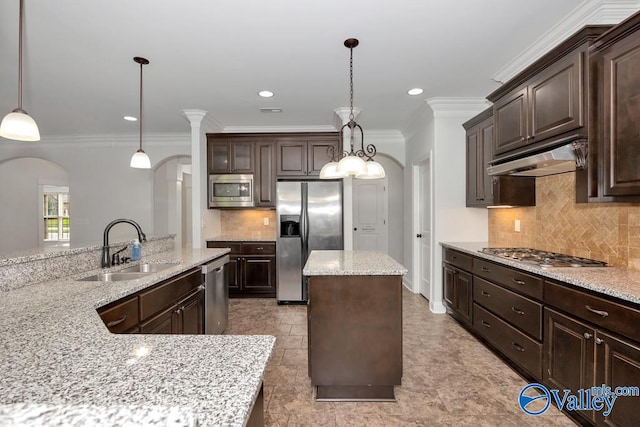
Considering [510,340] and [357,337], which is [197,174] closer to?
[357,337]

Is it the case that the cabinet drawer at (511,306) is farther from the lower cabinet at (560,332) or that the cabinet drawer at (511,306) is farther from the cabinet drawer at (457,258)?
the cabinet drawer at (457,258)

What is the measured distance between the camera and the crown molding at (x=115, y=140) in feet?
17.5

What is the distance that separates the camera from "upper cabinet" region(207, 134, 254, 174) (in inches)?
188

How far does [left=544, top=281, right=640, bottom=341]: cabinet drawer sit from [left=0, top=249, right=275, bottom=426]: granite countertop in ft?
5.72

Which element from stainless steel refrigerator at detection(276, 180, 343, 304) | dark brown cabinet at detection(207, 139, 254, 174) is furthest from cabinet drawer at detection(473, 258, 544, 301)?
dark brown cabinet at detection(207, 139, 254, 174)

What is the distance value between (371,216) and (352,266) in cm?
404

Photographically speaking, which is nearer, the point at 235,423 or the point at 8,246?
the point at 235,423

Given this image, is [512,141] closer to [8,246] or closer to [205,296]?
[205,296]

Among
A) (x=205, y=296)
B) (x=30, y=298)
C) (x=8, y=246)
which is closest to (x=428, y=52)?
(x=205, y=296)

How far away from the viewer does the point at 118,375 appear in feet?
2.55

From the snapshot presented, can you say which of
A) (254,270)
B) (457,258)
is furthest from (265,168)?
(457,258)

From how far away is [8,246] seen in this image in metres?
6.26

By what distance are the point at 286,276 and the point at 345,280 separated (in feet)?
7.88

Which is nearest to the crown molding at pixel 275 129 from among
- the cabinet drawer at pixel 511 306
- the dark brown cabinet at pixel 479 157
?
the dark brown cabinet at pixel 479 157
